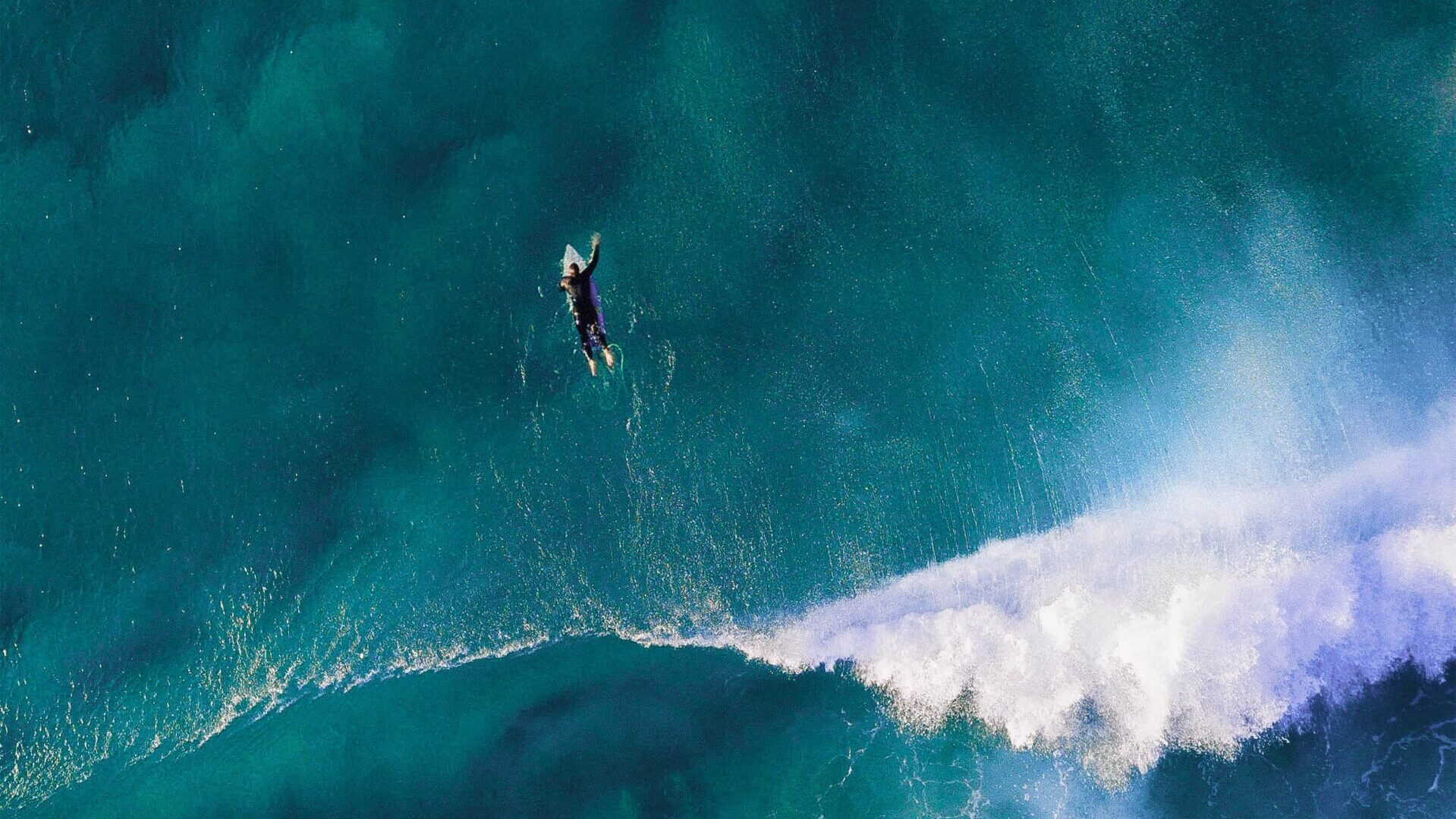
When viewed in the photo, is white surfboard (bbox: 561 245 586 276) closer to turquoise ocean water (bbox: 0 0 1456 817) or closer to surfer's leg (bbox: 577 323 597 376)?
turquoise ocean water (bbox: 0 0 1456 817)

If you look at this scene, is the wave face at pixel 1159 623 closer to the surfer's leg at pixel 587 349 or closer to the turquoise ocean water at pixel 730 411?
the turquoise ocean water at pixel 730 411

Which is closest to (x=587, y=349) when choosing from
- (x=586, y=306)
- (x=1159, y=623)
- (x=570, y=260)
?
(x=586, y=306)

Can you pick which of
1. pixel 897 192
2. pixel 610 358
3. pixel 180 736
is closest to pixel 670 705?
pixel 610 358

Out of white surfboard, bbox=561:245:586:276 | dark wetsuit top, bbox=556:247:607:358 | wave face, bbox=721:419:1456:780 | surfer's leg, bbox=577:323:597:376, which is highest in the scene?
white surfboard, bbox=561:245:586:276

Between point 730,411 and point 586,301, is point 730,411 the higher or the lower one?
the lower one

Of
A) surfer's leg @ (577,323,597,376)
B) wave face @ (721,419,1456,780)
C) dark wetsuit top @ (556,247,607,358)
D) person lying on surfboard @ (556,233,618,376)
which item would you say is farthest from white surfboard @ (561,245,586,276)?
wave face @ (721,419,1456,780)

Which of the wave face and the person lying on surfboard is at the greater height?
the person lying on surfboard

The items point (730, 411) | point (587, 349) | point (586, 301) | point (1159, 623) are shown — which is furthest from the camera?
point (730, 411)

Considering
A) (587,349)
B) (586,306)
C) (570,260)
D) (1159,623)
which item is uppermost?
(570,260)

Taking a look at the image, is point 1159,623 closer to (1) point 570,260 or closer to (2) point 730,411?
(2) point 730,411
